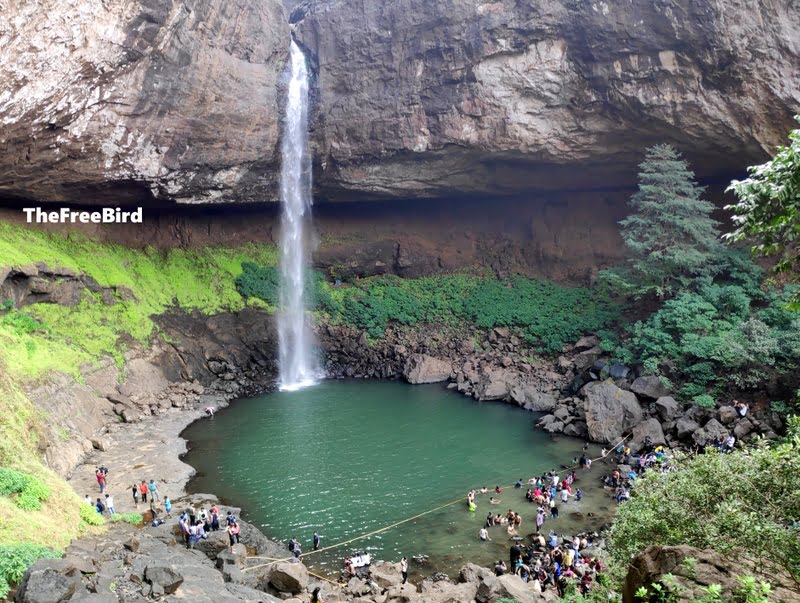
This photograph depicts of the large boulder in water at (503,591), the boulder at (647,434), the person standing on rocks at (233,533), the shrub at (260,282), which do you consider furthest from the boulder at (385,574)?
the shrub at (260,282)

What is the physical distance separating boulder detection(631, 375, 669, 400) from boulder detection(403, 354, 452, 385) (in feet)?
34.3

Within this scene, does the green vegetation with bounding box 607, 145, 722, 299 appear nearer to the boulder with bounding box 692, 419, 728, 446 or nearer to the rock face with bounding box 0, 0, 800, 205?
the rock face with bounding box 0, 0, 800, 205

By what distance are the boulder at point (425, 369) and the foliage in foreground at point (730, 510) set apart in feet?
74.8

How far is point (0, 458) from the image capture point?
45.8 feet

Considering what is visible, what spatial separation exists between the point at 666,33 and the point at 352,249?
2190 centimetres

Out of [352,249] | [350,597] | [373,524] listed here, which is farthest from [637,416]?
[352,249]

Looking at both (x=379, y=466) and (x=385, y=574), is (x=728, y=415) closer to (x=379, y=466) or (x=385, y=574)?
(x=379, y=466)

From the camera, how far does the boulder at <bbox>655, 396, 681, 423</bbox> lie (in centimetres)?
2297

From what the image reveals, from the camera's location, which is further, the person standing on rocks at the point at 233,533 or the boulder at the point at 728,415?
the boulder at the point at 728,415

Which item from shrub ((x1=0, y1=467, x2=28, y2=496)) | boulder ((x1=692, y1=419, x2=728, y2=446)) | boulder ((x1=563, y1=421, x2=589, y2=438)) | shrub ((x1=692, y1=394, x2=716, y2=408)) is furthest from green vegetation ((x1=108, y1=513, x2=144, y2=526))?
shrub ((x1=692, y1=394, x2=716, y2=408))

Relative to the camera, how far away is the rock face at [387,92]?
23250 millimetres

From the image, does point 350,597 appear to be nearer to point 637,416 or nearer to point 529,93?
point 637,416

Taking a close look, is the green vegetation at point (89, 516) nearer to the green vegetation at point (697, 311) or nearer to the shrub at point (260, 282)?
the shrub at point (260, 282)

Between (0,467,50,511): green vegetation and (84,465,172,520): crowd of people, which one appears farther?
(84,465,172,520): crowd of people
